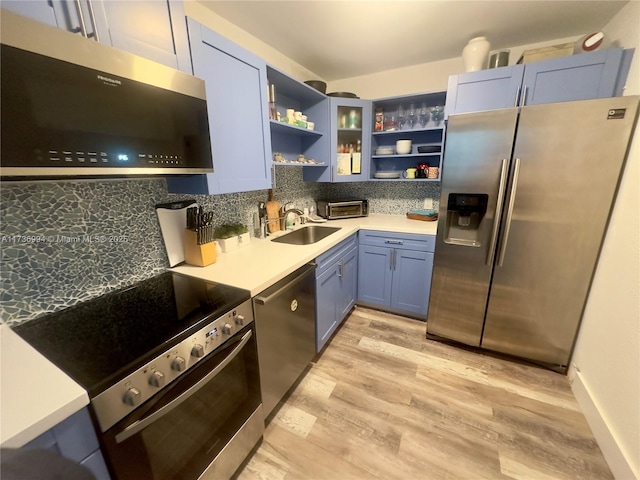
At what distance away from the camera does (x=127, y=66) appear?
86cm

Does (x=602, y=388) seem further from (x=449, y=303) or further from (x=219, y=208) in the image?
(x=219, y=208)

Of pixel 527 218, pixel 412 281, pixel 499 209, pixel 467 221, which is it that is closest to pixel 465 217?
pixel 467 221

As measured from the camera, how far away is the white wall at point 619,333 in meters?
1.21

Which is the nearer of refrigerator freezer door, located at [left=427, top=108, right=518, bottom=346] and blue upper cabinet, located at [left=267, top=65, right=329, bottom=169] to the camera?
refrigerator freezer door, located at [left=427, top=108, right=518, bottom=346]

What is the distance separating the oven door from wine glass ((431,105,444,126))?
2.52 meters

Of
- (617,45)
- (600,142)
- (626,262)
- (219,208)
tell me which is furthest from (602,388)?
(219,208)

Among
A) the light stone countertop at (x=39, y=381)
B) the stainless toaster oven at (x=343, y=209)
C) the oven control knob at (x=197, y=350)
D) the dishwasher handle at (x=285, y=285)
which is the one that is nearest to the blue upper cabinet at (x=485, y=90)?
the stainless toaster oven at (x=343, y=209)

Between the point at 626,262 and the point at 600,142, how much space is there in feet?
2.32

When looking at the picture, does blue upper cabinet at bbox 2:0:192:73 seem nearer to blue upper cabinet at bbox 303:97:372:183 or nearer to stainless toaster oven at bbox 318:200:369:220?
blue upper cabinet at bbox 303:97:372:183

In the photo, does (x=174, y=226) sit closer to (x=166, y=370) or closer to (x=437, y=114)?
(x=166, y=370)

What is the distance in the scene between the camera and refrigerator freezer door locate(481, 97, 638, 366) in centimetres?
149

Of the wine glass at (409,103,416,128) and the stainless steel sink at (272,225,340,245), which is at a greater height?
the wine glass at (409,103,416,128)

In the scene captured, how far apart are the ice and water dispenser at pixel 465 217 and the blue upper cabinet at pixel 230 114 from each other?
4.75 ft

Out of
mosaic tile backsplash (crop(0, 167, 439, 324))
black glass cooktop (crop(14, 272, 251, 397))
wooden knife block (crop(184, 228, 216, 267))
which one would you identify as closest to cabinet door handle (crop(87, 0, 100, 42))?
mosaic tile backsplash (crop(0, 167, 439, 324))
